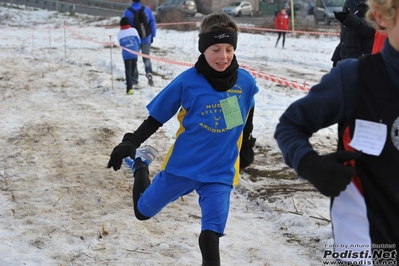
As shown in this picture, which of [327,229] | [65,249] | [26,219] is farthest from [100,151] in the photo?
[327,229]

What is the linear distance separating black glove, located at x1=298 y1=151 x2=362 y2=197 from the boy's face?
1747 millimetres

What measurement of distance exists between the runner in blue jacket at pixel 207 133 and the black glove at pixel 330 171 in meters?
1.60

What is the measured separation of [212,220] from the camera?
343 cm

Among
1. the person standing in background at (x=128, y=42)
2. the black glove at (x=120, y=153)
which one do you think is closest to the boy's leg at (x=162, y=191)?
the black glove at (x=120, y=153)

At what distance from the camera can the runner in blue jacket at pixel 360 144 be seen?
1.86 metres

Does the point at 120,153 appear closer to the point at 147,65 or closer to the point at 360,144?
the point at 360,144

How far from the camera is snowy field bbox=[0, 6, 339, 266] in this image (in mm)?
4266

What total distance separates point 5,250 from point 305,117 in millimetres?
2965

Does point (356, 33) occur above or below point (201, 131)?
above

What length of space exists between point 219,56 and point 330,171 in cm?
190

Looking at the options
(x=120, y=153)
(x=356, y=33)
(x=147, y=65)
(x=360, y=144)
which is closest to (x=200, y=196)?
(x=120, y=153)

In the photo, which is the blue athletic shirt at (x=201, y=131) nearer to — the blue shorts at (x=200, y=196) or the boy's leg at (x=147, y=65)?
the blue shorts at (x=200, y=196)

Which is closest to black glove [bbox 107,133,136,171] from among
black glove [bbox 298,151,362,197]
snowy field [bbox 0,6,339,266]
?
snowy field [bbox 0,6,339,266]

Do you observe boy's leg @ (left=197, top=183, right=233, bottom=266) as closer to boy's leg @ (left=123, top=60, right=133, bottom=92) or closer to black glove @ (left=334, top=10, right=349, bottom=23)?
black glove @ (left=334, top=10, right=349, bottom=23)
